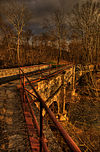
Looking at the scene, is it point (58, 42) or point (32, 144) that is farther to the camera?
point (58, 42)

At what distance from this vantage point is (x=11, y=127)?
257 centimetres

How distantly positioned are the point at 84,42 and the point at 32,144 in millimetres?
15459

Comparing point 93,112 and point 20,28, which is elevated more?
point 20,28

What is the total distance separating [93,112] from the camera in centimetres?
1092

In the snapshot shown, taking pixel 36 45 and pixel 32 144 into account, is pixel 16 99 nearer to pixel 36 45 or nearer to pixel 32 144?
pixel 32 144

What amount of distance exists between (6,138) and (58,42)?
2175cm

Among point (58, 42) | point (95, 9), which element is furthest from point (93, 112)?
point (58, 42)

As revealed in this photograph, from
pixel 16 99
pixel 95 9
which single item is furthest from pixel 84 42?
pixel 16 99

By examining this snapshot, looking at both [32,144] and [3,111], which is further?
[3,111]

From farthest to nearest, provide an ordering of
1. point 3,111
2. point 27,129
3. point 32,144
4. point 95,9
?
point 95,9 → point 3,111 → point 27,129 → point 32,144

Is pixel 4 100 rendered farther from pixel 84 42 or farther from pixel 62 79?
pixel 84 42

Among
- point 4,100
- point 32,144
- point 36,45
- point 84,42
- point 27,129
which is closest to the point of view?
point 32,144

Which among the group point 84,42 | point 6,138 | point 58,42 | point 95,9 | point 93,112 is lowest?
point 93,112

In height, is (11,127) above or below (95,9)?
below
